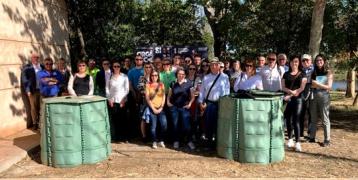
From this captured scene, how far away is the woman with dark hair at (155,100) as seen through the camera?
866 centimetres

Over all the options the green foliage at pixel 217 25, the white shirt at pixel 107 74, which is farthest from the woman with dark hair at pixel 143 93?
the green foliage at pixel 217 25

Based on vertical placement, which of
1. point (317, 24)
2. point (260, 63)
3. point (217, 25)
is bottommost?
point (260, 63)

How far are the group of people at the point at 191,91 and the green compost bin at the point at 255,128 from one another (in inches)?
32.8

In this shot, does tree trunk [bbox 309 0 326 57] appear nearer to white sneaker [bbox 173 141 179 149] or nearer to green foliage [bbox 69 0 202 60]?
white sneaker [bbox 173 141 179 149]

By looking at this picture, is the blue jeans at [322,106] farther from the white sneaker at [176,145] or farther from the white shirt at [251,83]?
the white sneaker at [176,145]

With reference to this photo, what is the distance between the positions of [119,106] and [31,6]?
3727 mm

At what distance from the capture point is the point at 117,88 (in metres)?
8.97

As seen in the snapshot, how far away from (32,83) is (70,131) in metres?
3.32

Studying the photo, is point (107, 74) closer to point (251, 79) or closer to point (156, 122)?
point (156, 122)

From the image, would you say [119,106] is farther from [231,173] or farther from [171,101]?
[231,173]

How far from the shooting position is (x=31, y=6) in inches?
431

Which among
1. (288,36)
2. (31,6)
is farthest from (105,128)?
(288,36)

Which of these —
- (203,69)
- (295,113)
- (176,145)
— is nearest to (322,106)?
(295,113)

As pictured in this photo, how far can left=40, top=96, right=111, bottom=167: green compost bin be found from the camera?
7.29 metres
